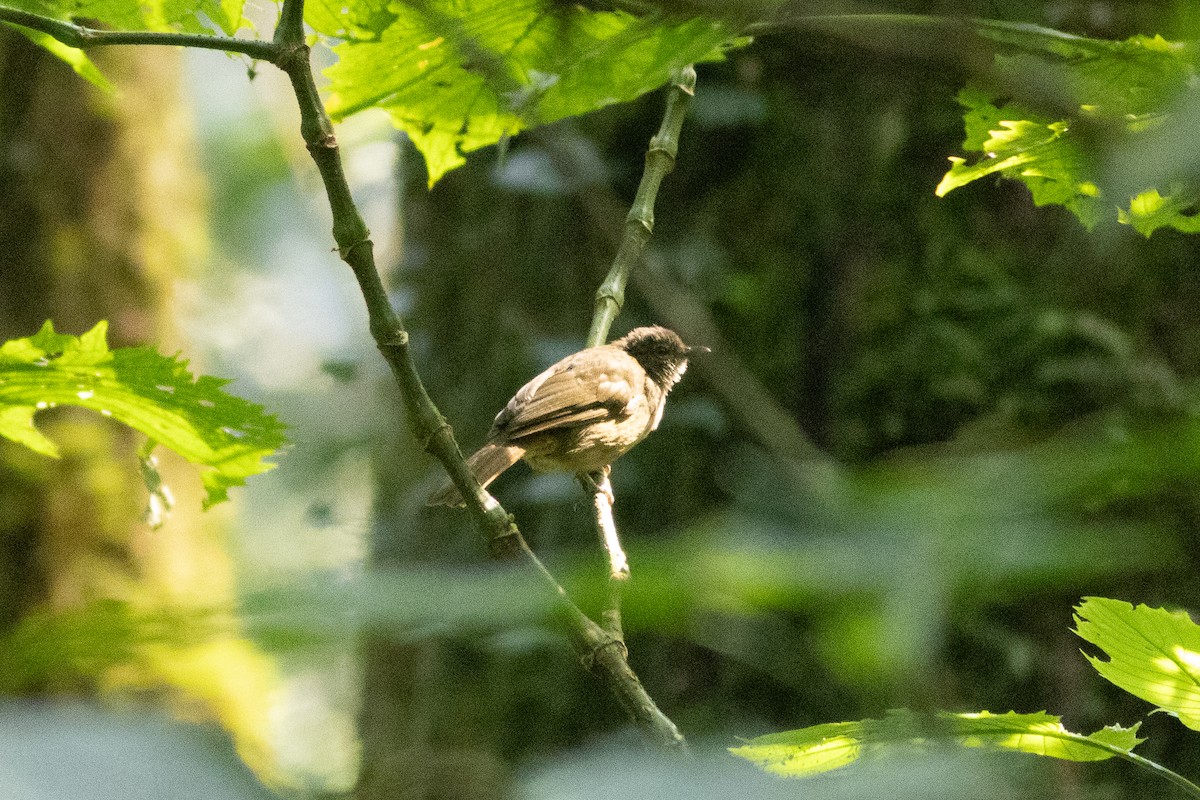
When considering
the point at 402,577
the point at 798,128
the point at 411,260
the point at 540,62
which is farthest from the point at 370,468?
the point at 402,577

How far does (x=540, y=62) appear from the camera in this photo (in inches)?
63.6

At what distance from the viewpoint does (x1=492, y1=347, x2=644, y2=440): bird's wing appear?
4.23 m

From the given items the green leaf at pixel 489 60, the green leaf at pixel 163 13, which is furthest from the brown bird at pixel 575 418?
the green leaf at pixel 163 13

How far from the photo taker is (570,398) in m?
4.35

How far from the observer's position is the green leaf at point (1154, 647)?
1.62 meters

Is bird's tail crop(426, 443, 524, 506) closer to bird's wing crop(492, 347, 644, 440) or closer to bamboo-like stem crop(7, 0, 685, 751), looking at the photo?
bird's wing crop(492, 347, 644, 440)

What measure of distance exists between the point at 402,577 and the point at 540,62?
113 cm

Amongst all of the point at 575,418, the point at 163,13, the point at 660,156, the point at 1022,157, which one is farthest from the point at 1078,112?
the point at 575,418

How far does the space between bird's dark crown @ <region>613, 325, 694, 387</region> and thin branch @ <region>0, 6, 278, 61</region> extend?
10.2 ft

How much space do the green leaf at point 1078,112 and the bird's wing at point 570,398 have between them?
229 centimetres

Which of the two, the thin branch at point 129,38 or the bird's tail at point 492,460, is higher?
the thin branch at point 129,38

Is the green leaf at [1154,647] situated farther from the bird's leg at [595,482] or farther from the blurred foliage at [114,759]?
the bird's leg at [595,482]

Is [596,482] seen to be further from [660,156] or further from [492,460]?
[660,156]

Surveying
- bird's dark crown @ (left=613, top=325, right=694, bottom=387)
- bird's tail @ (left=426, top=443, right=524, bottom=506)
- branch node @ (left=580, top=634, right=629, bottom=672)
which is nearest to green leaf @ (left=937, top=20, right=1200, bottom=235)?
branch node @ (left=580, top=634, right=629, bottom=672)
